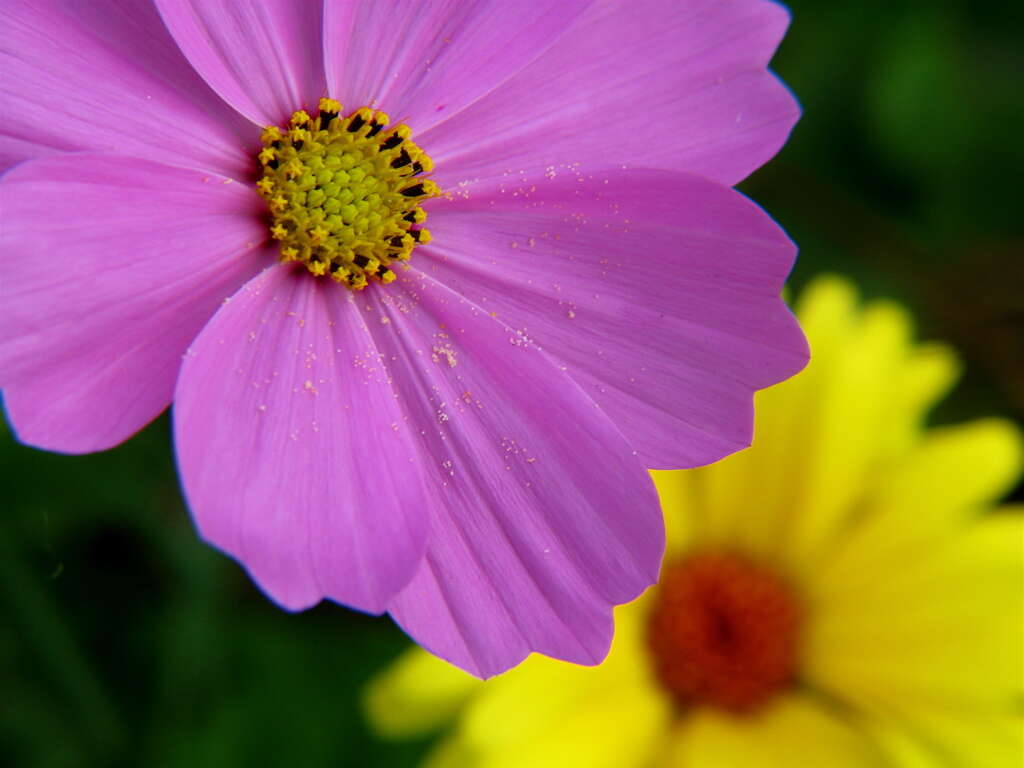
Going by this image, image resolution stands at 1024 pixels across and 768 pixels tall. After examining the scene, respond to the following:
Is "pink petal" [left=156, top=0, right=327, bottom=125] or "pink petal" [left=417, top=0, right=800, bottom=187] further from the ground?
"pink petal" [left=156, top=0, right=327, bottom=125]

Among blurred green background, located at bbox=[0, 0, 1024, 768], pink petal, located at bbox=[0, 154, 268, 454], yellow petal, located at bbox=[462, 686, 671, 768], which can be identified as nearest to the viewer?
pink petal, located at bbox=[0, 154, 268, 454]

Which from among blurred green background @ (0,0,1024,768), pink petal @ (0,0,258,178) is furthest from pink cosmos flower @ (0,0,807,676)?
blurred green background @ (0,0,1024,768)

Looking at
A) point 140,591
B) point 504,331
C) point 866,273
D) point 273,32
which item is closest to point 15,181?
point 273,32

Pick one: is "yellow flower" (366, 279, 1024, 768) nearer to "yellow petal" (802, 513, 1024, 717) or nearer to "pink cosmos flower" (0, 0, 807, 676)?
"yellow petal" (802, 513, 1024, 717)

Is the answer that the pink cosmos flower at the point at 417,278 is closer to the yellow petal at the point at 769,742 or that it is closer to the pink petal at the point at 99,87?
the pink petal at the point at 99,87

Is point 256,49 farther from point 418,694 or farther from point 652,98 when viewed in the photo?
point 418,694

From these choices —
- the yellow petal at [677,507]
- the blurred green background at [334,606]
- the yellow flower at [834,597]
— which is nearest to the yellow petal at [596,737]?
the yellow flower at [834,597]

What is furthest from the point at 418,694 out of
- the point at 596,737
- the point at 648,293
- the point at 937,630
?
the point at 937,630
